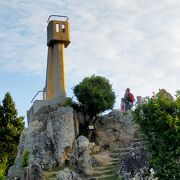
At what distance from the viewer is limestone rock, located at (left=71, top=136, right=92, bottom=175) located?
2630 centimetres

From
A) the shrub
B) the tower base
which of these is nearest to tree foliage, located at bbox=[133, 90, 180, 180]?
the shrub

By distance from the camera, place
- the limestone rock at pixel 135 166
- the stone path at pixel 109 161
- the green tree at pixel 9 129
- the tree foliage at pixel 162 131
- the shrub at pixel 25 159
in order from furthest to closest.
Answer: the green tree at pixel 9 129 < the shrub at pixel 25 159 < the stone path at pixel 109 161 < the limestone rock at pixel 135 166 < the tree foliage at pixel 162 131

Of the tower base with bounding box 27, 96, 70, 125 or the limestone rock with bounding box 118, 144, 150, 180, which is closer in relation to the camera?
the limestone rock with bounding box 118, 144, 150, 180

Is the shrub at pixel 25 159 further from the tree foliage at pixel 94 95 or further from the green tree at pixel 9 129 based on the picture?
the green tree at pixel 9 129

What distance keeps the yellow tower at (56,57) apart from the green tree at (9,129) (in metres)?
7.65

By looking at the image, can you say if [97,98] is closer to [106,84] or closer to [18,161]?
[106,84]

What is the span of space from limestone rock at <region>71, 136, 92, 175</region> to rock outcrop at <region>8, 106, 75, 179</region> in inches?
69.7

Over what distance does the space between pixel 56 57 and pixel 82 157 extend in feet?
39.6

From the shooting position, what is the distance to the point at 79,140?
28.3 m

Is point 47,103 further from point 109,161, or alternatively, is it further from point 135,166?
point 135,166

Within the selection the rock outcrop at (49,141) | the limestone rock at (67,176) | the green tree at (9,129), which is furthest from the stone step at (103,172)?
the green tree at (9,129)

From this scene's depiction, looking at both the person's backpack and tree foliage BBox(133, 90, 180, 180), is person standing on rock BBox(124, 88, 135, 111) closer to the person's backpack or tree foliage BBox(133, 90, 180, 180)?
the person's backpack

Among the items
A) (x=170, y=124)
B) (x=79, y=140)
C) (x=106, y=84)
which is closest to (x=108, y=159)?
(x=79, y=140)

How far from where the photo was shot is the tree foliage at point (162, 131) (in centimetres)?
1908
